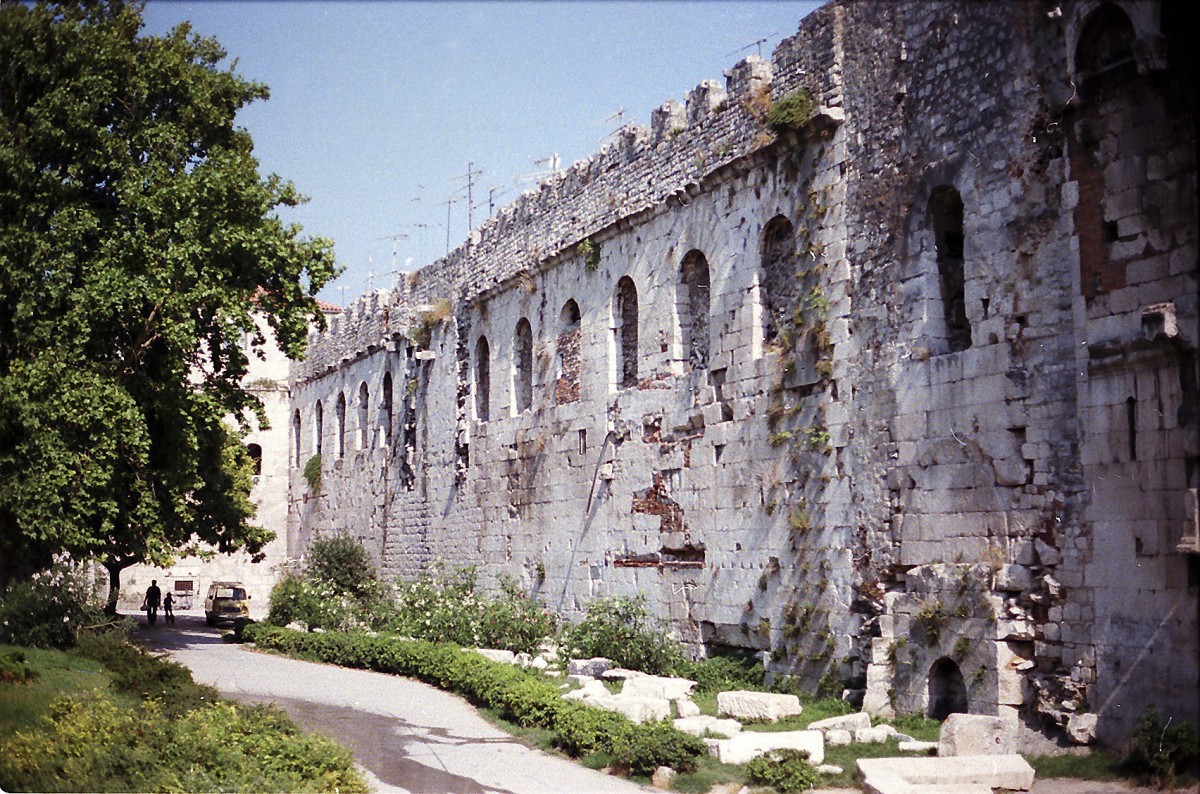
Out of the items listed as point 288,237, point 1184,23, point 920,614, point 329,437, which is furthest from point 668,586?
point 329,437

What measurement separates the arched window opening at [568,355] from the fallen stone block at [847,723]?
31.6 feet

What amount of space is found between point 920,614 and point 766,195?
246 inches

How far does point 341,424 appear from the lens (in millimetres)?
34531

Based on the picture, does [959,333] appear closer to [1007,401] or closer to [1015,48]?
[1007,401]

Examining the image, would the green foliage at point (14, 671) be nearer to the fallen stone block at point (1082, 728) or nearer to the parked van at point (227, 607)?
the fallen stone block at point (1082, 728)

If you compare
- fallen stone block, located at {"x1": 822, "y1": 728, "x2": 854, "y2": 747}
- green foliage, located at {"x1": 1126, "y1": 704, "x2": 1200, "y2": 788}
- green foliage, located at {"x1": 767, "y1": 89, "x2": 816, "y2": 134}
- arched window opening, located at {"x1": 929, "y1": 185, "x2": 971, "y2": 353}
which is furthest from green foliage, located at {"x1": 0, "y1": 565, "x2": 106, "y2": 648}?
green foliage, located at {"x1": 1126, "y1": 704, "x2": 1200, "y2": 788}

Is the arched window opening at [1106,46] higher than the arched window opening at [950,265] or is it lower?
higher

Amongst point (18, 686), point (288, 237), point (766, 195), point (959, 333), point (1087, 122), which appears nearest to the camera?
point (1087, 122)

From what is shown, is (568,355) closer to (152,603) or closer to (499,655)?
(499,655)

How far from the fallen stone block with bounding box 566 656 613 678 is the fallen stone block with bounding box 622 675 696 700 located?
6.29 ft

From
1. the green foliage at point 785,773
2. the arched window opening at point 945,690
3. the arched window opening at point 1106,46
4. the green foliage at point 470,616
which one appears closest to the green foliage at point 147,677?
the green foliage at point 785,773

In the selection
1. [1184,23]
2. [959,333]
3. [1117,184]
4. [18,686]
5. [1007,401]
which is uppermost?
[1184,23]

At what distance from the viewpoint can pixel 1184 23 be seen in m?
10.7

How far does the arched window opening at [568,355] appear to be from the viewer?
2166 centimetres
